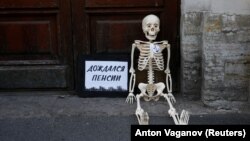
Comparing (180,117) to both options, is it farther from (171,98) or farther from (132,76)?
(132,76)

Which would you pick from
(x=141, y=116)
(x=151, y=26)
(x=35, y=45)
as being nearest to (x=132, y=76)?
(x=151, y=26)

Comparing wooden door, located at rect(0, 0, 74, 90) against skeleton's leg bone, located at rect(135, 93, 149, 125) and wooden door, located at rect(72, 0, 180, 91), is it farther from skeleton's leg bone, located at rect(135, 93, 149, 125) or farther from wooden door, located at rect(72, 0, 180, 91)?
skeleton's leg bone, located at rect(135, 93, 149, 125)

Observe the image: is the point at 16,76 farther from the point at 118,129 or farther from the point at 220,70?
the point at 220,70

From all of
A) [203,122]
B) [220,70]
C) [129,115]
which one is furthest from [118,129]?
[220,70]

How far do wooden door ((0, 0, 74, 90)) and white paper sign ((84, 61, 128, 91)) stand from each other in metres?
0.28

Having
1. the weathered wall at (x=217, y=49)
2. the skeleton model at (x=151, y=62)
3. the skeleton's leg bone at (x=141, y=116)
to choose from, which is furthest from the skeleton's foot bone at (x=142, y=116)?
the weathered wall at (x=217, y=49)

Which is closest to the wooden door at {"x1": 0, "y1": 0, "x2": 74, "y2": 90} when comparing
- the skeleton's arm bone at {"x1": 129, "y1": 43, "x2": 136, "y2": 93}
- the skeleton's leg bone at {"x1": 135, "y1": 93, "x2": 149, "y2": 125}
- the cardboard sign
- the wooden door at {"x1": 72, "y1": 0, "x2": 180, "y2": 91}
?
the wooden door at {"x1": 72, "y1": 0, "x2": 180, "y2": 91}

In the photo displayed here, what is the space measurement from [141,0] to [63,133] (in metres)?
1.81

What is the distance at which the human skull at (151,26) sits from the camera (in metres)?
5.45

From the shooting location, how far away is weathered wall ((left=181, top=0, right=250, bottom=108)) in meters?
5.27

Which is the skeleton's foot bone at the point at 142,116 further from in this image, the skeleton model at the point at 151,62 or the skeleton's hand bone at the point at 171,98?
the skeleton's hand bone at the point at 171,98

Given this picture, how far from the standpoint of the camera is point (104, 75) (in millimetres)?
5766

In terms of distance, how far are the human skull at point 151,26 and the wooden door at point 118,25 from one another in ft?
0.92

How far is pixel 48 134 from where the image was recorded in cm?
482
